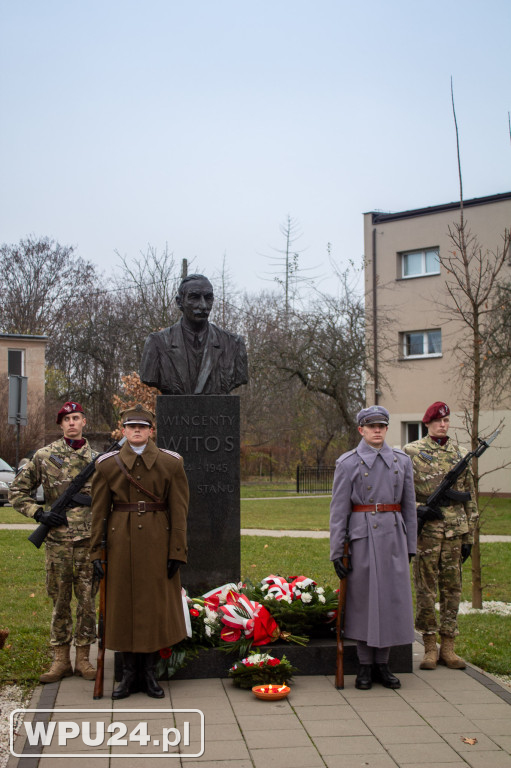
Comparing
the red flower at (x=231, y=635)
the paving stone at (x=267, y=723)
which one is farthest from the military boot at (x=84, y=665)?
the paving stone at (x=267, y=723)

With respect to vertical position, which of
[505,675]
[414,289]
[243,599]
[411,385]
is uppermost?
[414,289]

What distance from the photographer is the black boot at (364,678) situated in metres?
6.20

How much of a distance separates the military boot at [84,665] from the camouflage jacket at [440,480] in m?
2.93

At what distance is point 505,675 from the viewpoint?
273 inches

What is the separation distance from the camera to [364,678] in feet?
20.4

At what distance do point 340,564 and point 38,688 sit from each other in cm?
244

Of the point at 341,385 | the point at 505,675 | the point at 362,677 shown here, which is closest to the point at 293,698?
the point at 362,677

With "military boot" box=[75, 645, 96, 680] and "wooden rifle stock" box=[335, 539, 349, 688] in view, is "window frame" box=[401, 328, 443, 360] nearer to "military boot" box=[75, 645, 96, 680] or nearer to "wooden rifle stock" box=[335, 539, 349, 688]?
"wooden rifle stock" box=[335, 539, 349, 688]

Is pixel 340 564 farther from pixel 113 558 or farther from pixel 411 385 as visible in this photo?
pixel 411 385

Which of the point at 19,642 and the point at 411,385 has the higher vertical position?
the point at 411,385

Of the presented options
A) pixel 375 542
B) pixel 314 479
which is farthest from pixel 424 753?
pixel 314 479

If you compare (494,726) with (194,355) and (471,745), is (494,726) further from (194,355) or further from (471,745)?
(194,355)

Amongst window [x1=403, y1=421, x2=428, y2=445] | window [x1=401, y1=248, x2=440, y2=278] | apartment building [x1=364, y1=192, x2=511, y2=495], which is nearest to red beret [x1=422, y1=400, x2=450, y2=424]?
apartment building [x1=364, y1=192, x2=511, y2=495]

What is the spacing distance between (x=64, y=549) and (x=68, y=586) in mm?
295
